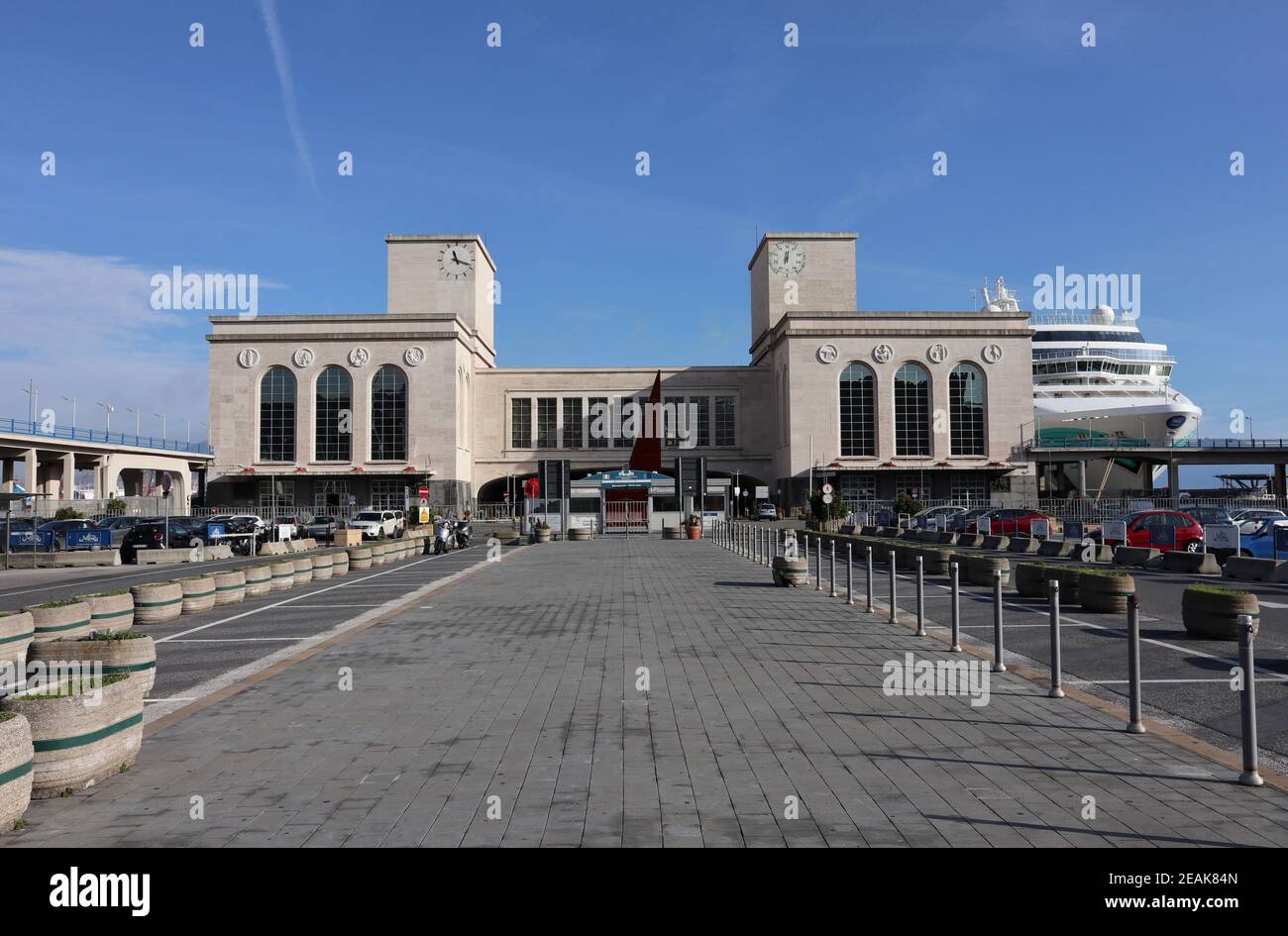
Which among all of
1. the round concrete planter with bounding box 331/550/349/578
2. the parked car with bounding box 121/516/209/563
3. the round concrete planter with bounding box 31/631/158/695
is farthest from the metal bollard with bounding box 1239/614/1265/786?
the parked car with bounding box 121/516/209/563

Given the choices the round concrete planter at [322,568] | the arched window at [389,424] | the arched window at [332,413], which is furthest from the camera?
the arched window at [389,424]

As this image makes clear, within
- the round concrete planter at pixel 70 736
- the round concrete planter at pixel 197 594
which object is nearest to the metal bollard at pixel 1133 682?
the round concrete planter at pixel 70 736

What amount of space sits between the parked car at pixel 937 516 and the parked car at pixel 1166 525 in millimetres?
15322

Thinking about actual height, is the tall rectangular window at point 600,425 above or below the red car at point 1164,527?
above

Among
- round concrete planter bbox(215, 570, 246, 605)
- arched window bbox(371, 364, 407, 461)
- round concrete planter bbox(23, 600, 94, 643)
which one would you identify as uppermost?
arched window bbox(371, 364, 407, 461)

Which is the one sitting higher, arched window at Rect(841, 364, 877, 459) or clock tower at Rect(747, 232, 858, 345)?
clock tower at Rect(747, 232, 858, 345)

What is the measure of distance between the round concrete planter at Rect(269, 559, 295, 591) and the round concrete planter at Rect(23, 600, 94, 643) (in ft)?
27.8

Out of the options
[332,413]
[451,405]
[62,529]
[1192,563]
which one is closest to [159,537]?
[62,529]

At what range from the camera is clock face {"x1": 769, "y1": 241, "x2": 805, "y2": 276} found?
302ft

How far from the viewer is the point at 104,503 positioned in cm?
6072

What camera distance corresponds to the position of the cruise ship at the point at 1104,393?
83625 mm

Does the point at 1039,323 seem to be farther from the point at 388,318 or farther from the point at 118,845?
the point at 118,845

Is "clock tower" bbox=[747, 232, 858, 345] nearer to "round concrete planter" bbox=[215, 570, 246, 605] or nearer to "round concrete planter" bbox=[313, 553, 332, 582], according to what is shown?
"round concrete planter" bbox=[313, 553, 332, 582]

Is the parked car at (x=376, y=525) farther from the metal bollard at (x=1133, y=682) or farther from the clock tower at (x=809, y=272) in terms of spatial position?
the clock tower at (x=809, y=272)
